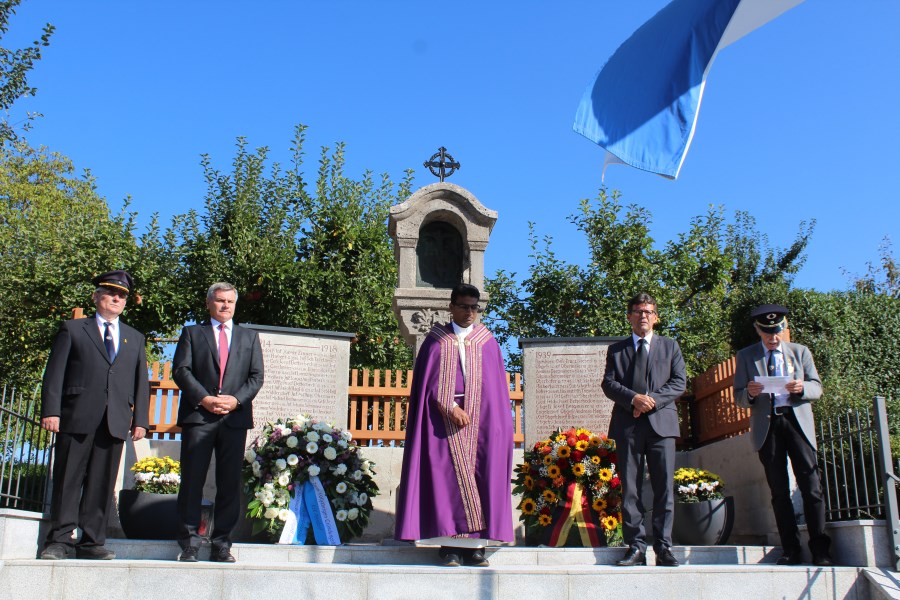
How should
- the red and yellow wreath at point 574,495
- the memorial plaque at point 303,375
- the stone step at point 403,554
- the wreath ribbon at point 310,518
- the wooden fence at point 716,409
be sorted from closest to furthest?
the stone step at point 403,554 → the wreath ribbon at point 310,518 → the red and yellow wreath at point 574,495 → the wooden fence at point 716,409 → the memorial plaque at point 303,375

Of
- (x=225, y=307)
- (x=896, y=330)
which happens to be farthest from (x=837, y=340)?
(x=225, y=307)

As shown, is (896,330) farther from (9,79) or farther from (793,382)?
(9,79)

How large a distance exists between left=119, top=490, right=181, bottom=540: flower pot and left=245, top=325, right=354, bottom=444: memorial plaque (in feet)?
5.27

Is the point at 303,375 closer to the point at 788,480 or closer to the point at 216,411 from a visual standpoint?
the point at 216,411

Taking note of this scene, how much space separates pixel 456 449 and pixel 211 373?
6.04 ft

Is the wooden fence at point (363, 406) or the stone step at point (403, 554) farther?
the wooden fence at point (363, 406)

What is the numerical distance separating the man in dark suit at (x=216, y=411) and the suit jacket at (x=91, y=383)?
37 centimetres

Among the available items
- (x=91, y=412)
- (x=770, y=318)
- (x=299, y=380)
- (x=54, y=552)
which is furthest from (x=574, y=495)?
(x=54, y=552)

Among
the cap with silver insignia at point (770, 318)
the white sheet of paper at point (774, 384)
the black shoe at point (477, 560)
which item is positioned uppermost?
the cap with silver insignia at point (770, 318)

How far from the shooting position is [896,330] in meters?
18.8

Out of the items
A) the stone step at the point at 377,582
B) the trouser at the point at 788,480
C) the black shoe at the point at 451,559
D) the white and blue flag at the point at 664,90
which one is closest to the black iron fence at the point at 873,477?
the trouser at the point at 788,480

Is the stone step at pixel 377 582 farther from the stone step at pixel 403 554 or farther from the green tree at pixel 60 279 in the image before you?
the green tree at pixel 60 279

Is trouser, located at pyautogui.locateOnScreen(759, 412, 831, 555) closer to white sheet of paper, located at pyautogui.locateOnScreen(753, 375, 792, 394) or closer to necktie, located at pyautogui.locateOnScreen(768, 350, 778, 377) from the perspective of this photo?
white sheet of paper, located at pyautogui.locateOnScreen(753, 375, 792, 394)

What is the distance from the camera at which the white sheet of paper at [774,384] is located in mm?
6332
